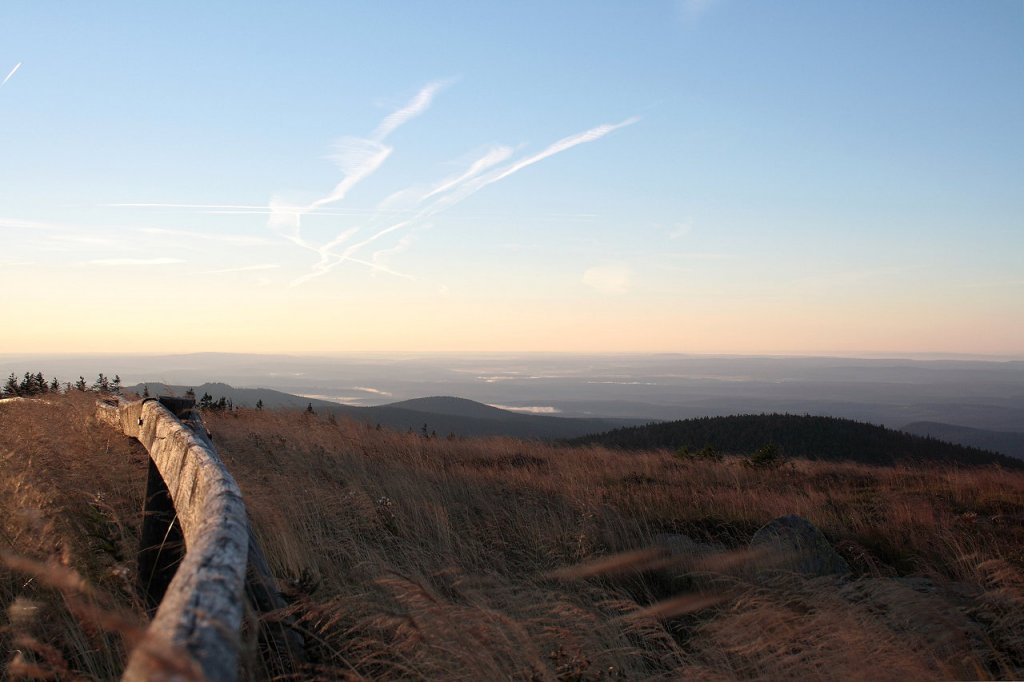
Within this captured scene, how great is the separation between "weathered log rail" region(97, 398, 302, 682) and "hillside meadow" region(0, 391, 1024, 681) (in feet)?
0.36

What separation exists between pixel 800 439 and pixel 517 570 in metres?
27.6

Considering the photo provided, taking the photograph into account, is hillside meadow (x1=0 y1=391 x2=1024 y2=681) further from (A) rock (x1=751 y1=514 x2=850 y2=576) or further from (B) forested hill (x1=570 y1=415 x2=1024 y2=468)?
(B) forested hill (x1=570 y1=415 x2=1024 y2=468)

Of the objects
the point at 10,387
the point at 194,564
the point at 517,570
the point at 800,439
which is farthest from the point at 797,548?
the point at 800,439

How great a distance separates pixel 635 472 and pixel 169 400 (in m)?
8.15

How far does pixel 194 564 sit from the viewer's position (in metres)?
1.55

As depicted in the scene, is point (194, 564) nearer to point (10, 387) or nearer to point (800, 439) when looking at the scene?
point (10, 387)

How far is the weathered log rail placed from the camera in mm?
1222

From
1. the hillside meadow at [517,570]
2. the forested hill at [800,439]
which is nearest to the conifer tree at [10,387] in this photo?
the hillside meadow at [517,570]

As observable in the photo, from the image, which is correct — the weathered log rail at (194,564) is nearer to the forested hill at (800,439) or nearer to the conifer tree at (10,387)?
the conifer tree at (10,387)

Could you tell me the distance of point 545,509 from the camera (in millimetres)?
7055

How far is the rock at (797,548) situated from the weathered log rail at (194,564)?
405 centimetres

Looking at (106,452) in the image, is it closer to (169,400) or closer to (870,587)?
(169,400)

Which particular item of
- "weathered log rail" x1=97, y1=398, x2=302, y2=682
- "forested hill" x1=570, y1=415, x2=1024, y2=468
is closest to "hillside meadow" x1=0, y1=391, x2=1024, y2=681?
"weathered log rail" x1=97, y1=398, x2=302, y2=682

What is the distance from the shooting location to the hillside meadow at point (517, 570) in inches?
122
